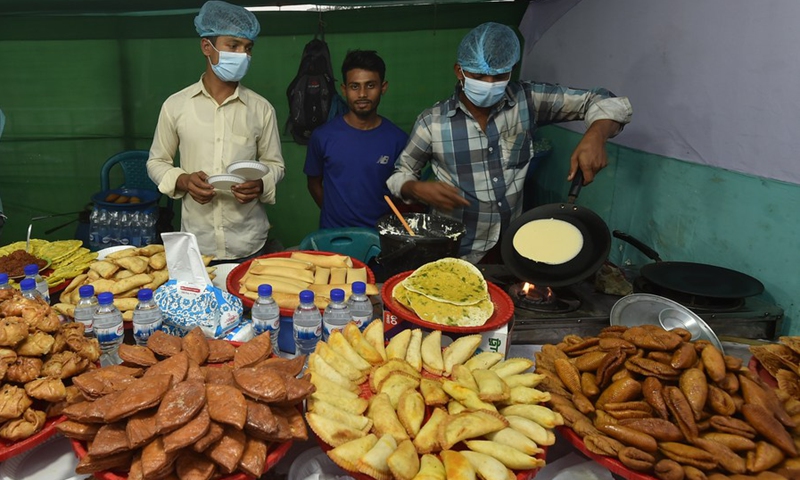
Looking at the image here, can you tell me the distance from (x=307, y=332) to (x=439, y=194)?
56.0 inches

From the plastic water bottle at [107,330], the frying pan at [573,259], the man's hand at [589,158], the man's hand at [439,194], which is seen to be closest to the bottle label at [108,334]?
the plastic water bottle at [107,330]

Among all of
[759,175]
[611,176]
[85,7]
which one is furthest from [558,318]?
[85,7]

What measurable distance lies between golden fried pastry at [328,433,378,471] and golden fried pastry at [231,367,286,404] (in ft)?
0.64

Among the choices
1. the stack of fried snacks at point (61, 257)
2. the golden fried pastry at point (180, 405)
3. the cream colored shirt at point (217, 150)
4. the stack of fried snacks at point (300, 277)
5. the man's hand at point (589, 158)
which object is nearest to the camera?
the golden fried pastry at point (180, 405)

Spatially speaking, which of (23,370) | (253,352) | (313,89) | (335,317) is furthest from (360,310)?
(313,89)

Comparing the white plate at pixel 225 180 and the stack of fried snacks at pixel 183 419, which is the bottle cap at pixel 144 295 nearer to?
the stack of fried snacks at pixel 183 419

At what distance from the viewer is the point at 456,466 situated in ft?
4.32

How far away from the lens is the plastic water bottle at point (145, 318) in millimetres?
1901

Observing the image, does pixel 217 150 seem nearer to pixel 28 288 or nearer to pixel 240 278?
pixel 240 278

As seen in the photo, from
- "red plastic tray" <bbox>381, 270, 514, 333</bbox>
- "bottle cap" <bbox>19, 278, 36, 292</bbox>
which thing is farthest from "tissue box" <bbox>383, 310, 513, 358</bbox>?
"bottle cap" <bbox>19, 278, 36, 292</bbox>

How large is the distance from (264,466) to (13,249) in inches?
88.4

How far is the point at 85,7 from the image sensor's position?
5.08 meters

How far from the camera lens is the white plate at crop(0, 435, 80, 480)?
1489 millimetres

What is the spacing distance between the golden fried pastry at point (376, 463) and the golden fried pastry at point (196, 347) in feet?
1.96
